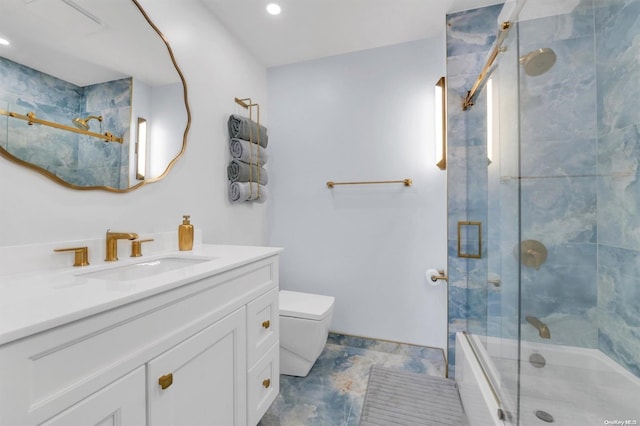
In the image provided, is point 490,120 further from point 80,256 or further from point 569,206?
point 80,256

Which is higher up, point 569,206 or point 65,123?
point 65,123

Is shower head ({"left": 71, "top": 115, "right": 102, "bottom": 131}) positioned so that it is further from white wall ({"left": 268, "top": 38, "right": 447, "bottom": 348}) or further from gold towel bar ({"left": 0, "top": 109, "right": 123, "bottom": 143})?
white wall ({"left": 268, "top": 38, "right": 447, "bottom": 348})

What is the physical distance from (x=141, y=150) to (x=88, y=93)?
29 cm

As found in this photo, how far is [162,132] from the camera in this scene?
1.41m

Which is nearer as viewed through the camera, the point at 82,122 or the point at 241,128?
the point at 82,122

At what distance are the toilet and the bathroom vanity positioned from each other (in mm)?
448

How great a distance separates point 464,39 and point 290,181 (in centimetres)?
160

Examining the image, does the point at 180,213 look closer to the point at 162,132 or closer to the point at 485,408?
the point at 162,132

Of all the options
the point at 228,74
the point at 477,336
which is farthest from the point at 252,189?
the point at 477,336

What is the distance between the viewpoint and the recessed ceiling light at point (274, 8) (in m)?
1.69

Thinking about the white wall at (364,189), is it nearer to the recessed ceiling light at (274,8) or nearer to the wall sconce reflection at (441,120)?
the wall sconce reflection at (441,120)

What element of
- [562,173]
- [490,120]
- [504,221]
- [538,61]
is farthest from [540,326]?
[538,61]

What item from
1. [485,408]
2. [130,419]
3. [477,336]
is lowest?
[485,408]

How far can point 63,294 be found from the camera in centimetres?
65
